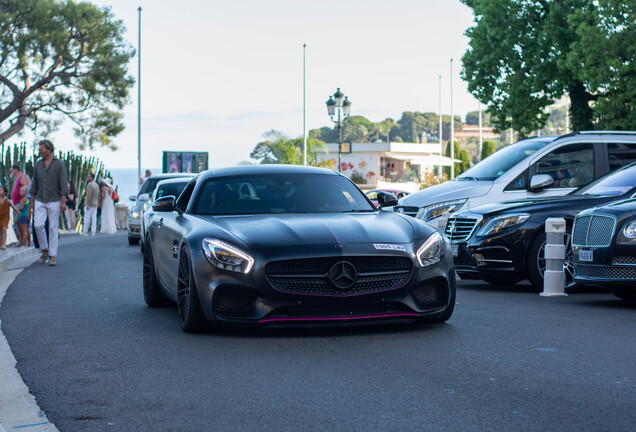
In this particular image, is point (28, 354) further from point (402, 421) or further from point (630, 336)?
point (630, 336)

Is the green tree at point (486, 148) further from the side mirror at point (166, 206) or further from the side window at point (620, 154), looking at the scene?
the side mirror at point (166, 206)

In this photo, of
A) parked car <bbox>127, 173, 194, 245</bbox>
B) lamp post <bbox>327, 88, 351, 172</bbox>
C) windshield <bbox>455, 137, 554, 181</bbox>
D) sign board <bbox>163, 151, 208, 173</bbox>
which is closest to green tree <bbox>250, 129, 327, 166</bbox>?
sign board <bbox>163, 151, 208, 173</bbox>

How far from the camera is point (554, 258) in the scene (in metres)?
10.8

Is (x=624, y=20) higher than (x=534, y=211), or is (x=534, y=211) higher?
(x=624, y=20)

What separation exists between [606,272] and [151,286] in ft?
14.2

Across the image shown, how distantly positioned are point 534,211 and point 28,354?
6309mm

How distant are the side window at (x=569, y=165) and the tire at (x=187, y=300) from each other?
716cm

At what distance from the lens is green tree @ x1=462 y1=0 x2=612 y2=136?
1260 inches

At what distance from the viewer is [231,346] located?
284 inches

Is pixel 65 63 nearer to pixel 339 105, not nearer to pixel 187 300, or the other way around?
pixel 339 105

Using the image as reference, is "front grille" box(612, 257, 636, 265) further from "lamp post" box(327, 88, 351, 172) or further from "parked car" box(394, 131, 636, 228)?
"lamp post" box(327, 88, 351, 172)

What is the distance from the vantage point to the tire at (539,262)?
1127 centimetres

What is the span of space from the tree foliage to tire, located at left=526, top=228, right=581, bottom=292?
61.8 ft

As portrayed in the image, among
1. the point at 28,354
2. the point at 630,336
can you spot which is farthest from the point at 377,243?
the point at 28,354
